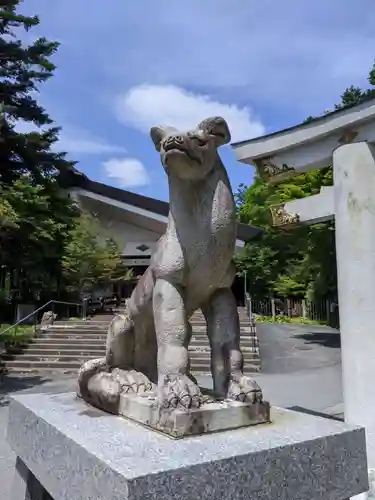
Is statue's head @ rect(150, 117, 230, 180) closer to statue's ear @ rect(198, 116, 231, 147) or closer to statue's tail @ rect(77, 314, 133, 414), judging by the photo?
statue's ear @ rect(198, 116, 231, 147)

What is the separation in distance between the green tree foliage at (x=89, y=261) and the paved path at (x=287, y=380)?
23.4ft

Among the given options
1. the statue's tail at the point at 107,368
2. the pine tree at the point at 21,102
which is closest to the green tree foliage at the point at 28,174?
the pine tree at the point at 21,102

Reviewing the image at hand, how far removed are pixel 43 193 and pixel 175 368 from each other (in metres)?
10.2

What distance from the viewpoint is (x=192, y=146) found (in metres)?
2.29

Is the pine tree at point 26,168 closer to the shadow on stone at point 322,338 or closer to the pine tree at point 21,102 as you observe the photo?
the pine tree at point 21,102

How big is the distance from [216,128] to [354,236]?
5.85 feet

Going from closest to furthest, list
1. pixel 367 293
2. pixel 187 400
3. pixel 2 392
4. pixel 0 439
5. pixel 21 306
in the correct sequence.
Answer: pixel 187 400 < pixel 367 293 < pixel 0 439 < pixel 2 392 < pixel 21 306

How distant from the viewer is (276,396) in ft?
23.2

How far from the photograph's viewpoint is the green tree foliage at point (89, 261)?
16.9m

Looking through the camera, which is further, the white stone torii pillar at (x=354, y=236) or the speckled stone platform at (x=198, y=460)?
the white stone torii pillar at (x=354, y=236)

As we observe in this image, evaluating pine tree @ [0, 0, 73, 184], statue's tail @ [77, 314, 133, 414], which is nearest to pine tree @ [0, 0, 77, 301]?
pine tree @ [0, 0, 73, 184]

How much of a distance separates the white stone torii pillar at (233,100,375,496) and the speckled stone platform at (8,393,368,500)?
121 cm

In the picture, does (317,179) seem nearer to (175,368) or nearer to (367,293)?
(367,293)

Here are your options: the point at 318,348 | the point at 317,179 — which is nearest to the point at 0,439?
the point at 318,348
